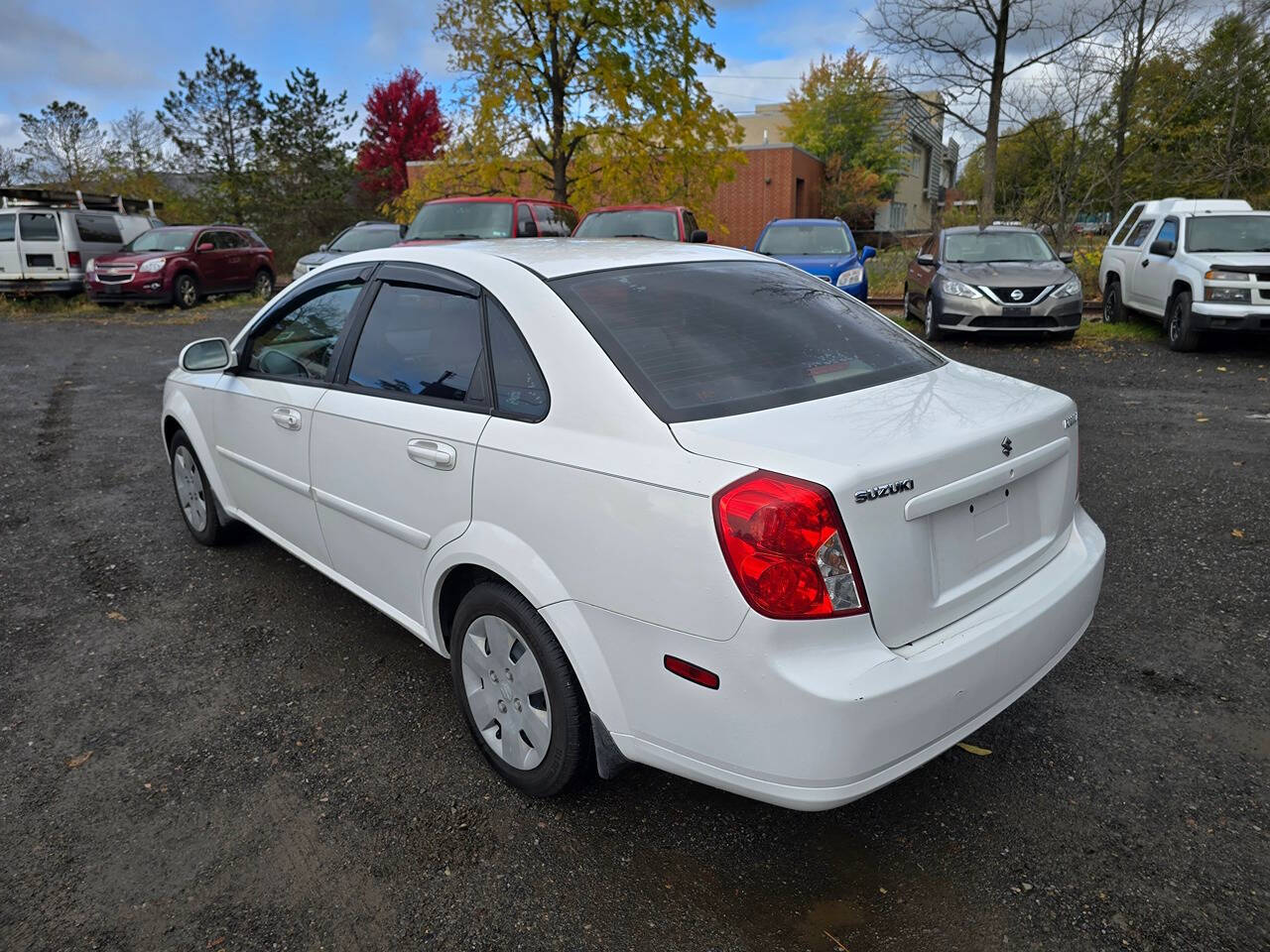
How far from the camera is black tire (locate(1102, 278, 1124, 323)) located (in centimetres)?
1299

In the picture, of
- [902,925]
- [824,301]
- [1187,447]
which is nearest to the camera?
[902,925]

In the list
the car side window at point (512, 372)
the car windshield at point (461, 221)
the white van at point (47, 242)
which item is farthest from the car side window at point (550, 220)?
the white van at point (47, 242)

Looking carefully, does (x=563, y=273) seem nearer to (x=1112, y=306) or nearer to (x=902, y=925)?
(x=902, y=925)

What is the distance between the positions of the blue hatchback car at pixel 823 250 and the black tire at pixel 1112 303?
3496 millimetres

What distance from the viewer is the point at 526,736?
273cm

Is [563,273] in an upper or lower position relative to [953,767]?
upper

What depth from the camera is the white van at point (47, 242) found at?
1758 cm

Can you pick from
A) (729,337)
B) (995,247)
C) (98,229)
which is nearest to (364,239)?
(98,229)

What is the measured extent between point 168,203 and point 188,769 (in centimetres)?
3725

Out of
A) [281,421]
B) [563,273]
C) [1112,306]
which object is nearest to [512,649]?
[563,273]

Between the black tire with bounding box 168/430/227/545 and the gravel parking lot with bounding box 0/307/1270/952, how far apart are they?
35 centimetres

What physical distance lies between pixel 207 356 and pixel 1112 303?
1303 centimetres

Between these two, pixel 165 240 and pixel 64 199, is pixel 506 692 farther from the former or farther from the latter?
pixel 64 199

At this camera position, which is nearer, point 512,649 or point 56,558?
point 512,649
